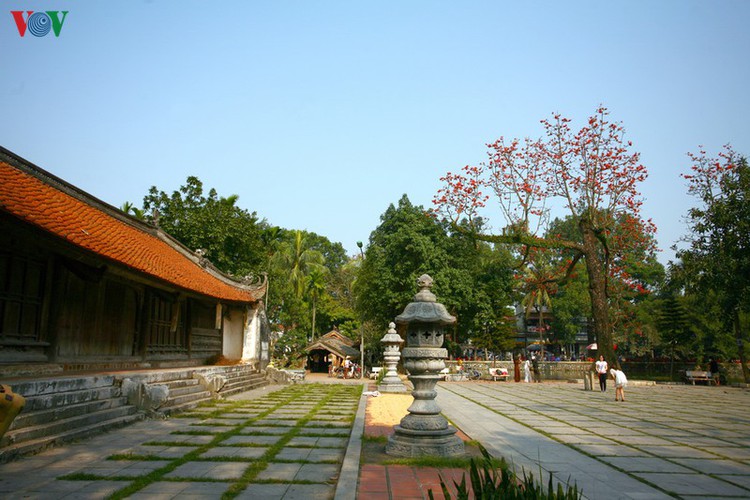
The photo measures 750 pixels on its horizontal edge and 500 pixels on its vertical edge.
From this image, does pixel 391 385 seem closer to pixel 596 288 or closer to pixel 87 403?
pixel 596 288

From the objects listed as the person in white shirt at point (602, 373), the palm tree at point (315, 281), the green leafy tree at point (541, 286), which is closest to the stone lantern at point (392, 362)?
the person in white shirt at point (602, 373)

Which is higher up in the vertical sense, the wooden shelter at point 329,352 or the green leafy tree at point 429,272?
the green leafy tree at point 429,272

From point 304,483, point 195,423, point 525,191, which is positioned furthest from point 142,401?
point 525,191

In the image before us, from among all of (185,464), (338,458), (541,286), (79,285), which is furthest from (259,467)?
(541,286)

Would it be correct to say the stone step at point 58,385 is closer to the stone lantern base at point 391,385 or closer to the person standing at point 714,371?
the stone lantern base at point 391,385

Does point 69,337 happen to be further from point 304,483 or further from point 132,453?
point 304,483

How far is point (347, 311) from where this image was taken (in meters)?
47.9

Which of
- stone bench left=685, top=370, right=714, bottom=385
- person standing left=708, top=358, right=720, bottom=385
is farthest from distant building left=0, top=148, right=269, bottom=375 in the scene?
person standing left=708, top=358, right=720, bottom=385

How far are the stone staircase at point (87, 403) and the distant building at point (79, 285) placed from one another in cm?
77

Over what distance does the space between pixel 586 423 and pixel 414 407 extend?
16.7 ft

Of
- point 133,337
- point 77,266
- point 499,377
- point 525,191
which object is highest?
point 525,191

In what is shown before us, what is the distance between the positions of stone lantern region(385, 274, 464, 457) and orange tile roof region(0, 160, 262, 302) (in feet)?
17.2

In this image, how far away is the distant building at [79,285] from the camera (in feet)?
25.2

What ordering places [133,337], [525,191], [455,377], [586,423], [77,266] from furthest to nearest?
[455,377] < [525,191] < [133,337] < [586,423] < [77,266]
